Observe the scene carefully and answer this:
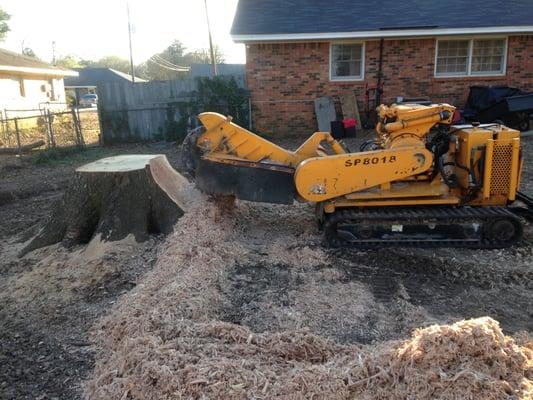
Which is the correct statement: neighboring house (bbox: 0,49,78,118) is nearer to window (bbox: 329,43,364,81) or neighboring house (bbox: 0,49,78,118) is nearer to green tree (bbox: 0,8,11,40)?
green tree (bbox: 0,8,11,40)

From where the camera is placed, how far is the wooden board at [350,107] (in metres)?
14.6

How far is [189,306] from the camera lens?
384 centimetres

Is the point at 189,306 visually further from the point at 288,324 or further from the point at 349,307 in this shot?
the point at 349,307

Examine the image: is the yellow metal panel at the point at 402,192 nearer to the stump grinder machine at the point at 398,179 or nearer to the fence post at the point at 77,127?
the stump grinder machine at the point at 398,179

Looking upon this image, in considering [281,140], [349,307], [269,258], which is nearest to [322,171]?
[269,258]

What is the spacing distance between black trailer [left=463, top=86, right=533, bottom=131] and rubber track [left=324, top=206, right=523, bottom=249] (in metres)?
8.77

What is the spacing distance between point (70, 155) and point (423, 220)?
11.0 metres

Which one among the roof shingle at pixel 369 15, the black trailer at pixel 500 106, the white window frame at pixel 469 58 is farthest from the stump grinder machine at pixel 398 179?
the white window frame at pixel 469 58

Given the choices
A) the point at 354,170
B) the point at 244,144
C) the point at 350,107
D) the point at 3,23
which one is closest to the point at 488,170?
the point at 354,170

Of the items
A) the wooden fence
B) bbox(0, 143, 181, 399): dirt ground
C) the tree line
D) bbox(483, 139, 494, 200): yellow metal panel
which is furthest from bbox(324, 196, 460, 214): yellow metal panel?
the tree line

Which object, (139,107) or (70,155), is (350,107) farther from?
(70,155)

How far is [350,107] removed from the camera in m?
14.6

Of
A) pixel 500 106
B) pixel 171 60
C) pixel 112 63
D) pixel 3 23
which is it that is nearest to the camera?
pixel 500 106

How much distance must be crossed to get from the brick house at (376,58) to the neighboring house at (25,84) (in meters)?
10.7
